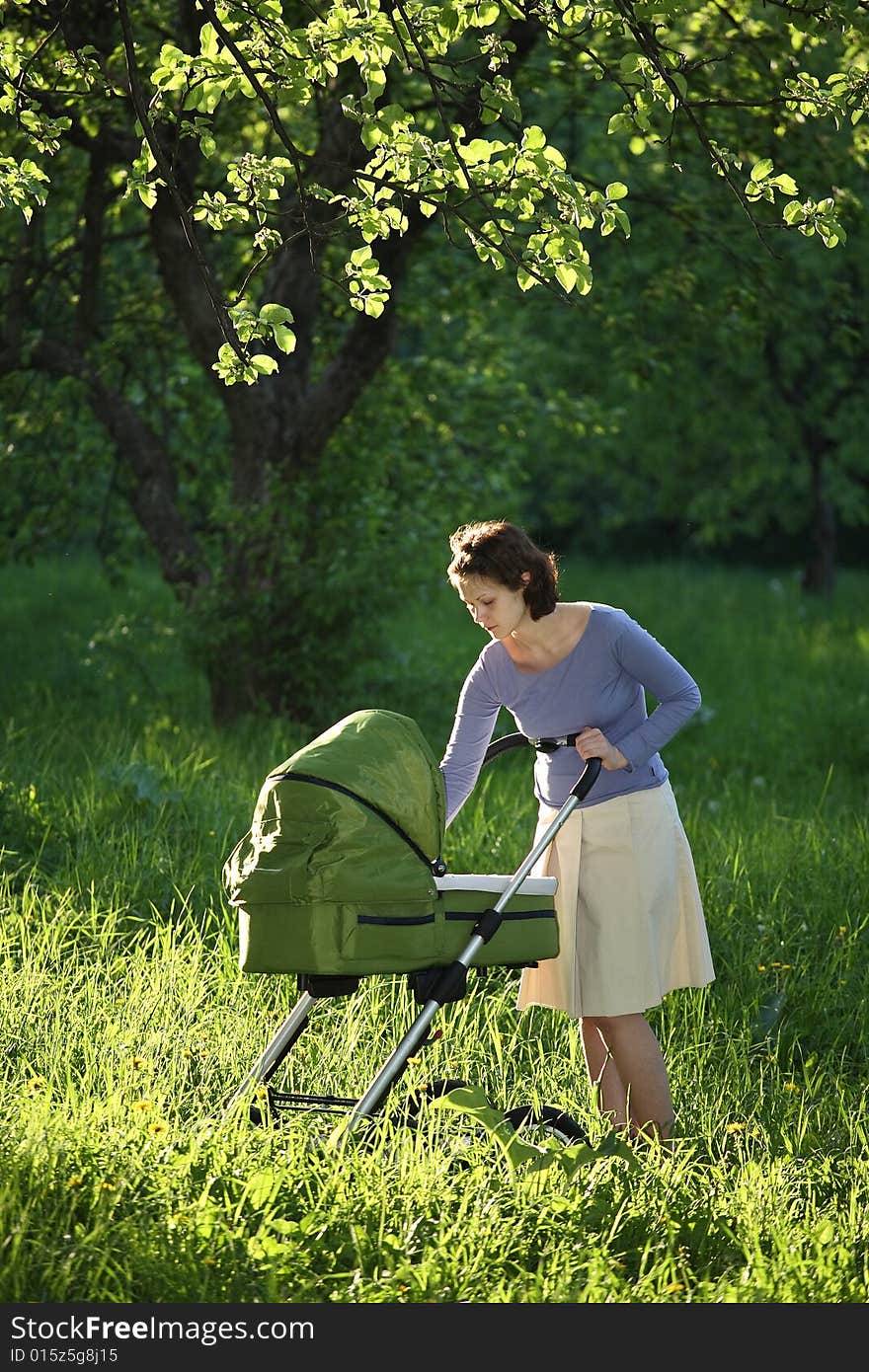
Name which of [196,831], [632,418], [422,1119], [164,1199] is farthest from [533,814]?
[632,418]

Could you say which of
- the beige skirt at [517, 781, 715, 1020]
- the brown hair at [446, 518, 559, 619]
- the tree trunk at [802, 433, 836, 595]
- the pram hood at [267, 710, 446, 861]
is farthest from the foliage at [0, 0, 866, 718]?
the tree trunk at [802, 433, 836, 595]

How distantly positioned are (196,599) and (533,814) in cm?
288

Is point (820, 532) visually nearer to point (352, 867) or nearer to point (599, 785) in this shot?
point (599, 785)

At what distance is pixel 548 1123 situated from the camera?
391 centimetres

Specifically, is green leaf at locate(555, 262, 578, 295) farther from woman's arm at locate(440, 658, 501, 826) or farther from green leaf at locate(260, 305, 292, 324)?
woman's arm at locate(440, 658, 501, 826)

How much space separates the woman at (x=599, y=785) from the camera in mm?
4117

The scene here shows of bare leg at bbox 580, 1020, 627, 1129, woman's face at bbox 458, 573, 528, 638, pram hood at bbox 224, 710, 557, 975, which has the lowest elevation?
bare leg at bbox 580, 1020, 627, 1129

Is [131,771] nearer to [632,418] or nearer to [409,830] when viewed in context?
[409,830]

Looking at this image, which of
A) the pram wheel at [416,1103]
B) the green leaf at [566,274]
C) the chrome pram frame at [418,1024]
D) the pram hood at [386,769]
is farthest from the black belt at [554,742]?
the green leaf at [566,274]

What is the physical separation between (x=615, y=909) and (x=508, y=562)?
0.96 m

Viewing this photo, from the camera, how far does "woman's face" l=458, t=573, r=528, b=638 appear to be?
4102 mm

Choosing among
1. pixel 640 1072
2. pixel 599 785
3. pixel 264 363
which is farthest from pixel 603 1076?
pixel 264 363

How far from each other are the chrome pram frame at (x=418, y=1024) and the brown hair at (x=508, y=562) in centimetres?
38

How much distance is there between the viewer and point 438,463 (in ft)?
37.7
